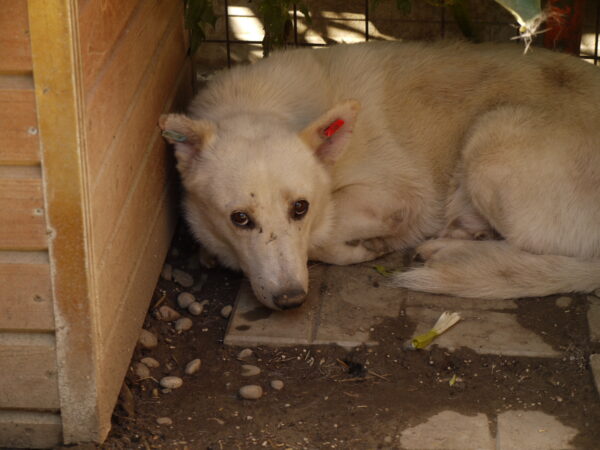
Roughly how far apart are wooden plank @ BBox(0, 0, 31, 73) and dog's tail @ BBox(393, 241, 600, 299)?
1.99 metres

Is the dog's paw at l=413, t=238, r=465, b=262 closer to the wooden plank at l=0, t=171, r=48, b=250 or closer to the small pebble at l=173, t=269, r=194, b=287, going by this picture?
the small pebble at l=173, t=269, r=194, b=287

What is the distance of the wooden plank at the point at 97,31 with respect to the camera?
2.61 m

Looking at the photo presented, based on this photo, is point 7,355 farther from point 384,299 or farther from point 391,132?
point 391,132

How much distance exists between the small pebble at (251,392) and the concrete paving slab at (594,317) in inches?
53.0

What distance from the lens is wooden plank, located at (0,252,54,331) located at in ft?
8.80

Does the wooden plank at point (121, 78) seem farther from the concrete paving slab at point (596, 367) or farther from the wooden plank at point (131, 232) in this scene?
the concrete paving slab at point (596, 367)

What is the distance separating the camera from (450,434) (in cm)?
301

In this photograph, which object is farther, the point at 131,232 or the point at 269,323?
the point at 269,323

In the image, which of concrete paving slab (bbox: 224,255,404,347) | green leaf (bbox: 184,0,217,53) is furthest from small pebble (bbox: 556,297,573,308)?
green leaf (bbox: 184,0,217,53)

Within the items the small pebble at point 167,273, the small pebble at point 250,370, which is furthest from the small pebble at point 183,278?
the small pebble at point 250,370

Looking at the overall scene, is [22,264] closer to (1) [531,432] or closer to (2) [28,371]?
(2) [28,371]

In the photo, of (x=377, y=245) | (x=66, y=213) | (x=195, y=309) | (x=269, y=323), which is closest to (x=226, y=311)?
(x=195, y=309)

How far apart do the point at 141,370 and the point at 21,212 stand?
102 cm

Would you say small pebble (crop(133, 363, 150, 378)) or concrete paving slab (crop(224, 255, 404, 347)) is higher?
concrete paving slab (crop(224, 255, 404, 347))
